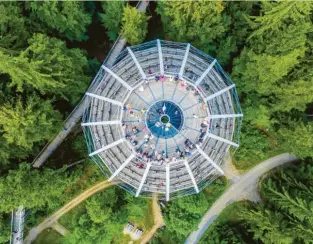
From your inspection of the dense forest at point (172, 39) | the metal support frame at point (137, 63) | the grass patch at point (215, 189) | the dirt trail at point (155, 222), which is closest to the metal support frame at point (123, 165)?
the dense forest at point (172, 39)

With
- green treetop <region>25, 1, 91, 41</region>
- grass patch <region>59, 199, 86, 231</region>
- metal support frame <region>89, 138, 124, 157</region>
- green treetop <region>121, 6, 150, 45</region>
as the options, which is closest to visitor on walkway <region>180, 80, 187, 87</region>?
green treetop <region>121, 6, 150, 45</region>

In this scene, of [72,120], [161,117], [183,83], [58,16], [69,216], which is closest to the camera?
[161,117]

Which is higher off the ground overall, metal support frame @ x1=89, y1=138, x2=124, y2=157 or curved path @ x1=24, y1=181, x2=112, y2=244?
metal support frame @ x1=89, y1=138, x2=124, y2=157

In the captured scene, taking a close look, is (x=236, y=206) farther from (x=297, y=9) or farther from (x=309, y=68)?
(x=297, y=9)

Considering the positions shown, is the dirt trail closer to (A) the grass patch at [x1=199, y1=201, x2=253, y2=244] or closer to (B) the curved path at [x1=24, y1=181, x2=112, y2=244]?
(A) the grass patch at [x1=199, y1=201, x2=253, y2=244]

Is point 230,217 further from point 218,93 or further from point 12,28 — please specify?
point 12,28

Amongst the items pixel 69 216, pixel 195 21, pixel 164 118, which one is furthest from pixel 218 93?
pixel 69 216
